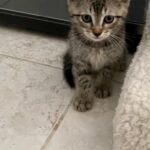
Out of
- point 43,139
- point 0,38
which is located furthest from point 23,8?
point 43,139

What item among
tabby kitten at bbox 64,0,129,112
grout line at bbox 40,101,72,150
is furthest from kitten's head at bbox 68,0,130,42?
grout line at bbox 40,101,72,150

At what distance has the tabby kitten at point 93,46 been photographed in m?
1.18

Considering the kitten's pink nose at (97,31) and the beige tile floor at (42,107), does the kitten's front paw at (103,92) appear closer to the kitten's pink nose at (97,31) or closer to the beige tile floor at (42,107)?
the beige tile floor at (42,107)

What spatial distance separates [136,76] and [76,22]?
32 cm

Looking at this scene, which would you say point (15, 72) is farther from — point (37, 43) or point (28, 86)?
point (37, 43)

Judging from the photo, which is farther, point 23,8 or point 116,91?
point 23,8

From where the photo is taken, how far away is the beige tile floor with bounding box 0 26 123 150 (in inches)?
47.0

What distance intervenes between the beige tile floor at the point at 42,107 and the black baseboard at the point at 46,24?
6 centimetres

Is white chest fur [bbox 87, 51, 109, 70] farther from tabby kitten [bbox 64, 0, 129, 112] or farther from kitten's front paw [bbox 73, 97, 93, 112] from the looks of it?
kitten's front paw [bbox 73, 97, 93, 112]

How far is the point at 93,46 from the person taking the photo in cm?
131

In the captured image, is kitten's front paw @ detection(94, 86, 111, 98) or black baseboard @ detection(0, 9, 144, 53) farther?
black baseboard @ detection(0, 9, 144, 53)

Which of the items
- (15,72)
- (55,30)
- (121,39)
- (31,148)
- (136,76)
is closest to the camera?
(136,76)

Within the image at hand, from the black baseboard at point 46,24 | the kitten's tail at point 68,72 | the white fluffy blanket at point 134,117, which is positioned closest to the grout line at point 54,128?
the kitten's tail at point 68,72

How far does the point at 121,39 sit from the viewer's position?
4.31ft
